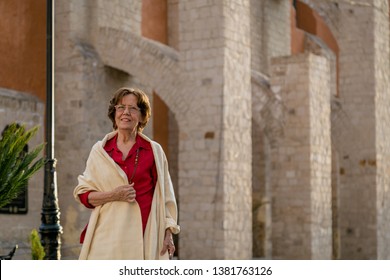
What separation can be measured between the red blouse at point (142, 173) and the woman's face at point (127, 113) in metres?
0.12

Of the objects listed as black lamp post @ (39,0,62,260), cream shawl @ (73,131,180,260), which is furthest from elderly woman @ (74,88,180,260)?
black lamp post @ (39,0,62,260)

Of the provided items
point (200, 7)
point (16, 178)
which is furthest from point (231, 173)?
point (16, 178)

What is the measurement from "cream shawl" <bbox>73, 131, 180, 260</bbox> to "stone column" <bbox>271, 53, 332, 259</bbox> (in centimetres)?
1358

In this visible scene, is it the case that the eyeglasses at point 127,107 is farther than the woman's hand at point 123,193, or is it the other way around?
the eyeglasses at point 127,107

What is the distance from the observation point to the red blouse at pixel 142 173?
4.69m

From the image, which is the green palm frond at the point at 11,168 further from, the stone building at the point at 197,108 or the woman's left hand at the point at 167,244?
the stone building at the point at 197,108

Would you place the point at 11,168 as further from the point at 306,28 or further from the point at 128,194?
the point at 306,28

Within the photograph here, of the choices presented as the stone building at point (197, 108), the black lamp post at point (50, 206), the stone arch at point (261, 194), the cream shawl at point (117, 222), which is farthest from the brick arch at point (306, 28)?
the cream shawl at point (117, 222)

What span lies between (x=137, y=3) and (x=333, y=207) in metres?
8.38

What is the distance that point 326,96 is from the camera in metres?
19.3

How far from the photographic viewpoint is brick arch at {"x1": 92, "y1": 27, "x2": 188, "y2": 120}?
15.7 m

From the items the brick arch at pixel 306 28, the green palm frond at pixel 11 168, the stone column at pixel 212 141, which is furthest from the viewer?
the brick arch at pixel 306 28

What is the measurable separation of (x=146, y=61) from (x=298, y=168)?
14.1 ft

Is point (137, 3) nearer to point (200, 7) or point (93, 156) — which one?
point (200, 7)
